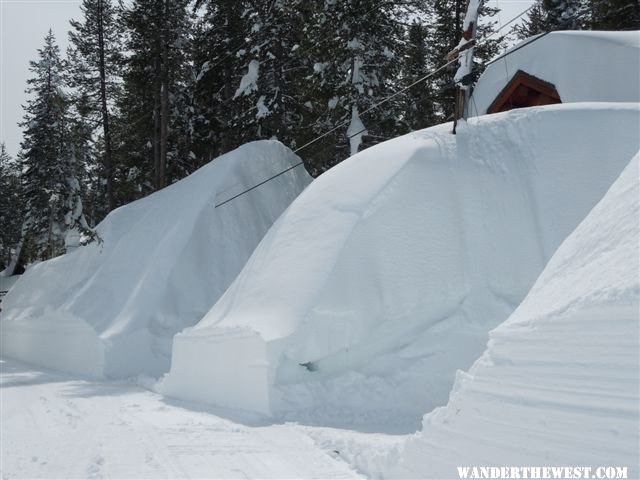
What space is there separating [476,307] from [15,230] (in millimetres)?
51619

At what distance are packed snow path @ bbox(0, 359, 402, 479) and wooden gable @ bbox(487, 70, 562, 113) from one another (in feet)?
45.9

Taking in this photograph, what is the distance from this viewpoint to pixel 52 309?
715 inches

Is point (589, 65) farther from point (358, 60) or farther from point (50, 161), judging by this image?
point (50, 161)

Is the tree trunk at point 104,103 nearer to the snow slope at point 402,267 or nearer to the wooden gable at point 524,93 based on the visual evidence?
the wooden gable at point 524,93

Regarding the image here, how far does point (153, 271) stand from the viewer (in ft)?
50.6

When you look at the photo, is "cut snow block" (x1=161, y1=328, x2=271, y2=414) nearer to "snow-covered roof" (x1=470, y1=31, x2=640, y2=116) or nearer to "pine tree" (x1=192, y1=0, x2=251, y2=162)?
"snow-covered roof" (x1=470, y1=31, x2=640, y2=116)

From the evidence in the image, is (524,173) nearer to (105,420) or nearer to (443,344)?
(443,344)

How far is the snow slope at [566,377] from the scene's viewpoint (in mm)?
3326

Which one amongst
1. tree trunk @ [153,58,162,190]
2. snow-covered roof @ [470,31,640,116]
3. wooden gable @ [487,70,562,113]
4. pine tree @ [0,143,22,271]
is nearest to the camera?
snow-covered roof @ [470,31,640,116]

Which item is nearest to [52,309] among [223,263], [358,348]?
[223,263]

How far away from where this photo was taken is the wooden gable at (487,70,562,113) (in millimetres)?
18094

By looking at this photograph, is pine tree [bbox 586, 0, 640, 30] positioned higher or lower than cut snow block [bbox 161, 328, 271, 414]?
higher

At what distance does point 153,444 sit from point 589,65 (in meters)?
16.1

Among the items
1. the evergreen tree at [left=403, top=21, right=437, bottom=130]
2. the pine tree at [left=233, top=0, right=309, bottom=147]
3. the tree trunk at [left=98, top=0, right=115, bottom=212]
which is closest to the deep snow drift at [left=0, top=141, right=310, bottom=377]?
the pine tree at [left=233, top=0, right=309, bottom=147]
